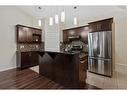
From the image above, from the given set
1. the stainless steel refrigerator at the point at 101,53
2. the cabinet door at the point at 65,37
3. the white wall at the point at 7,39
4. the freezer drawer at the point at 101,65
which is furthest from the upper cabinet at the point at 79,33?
the white wall at the point at 7,39

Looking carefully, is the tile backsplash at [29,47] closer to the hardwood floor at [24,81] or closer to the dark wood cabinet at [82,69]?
the hardwood floor at [24,81]

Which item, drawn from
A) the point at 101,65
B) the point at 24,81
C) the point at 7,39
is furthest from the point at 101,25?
the point at 7,39

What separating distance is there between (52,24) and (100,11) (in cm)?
128

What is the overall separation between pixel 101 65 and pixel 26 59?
2.36m

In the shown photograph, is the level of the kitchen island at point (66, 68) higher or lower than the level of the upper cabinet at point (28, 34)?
lower

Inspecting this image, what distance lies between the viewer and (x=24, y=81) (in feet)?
10.8

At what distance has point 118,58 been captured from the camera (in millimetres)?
2811

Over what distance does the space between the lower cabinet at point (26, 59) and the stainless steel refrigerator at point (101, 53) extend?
5.63 ft

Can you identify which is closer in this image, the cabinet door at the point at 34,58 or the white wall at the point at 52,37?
the white wall at the point at 52,37

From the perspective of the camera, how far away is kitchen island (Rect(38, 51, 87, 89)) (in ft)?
9.53

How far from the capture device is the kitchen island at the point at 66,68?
2.90m

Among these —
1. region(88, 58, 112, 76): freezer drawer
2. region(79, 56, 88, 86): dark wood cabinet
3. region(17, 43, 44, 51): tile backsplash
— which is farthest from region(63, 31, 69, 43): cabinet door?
region(88, 58, 112, 76): freezer drawer

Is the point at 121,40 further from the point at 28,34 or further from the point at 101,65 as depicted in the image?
the point at 28,34

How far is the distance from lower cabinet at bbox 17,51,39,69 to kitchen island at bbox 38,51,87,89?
0.74 ft
